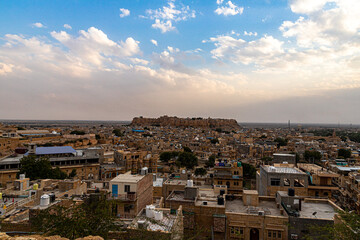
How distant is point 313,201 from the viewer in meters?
16.0

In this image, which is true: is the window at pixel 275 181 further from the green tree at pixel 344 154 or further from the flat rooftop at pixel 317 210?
the green tree at pixel 344 154

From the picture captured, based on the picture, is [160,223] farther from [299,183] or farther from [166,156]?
[166,156]

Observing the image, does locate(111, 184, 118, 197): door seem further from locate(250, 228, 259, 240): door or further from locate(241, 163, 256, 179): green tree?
locate(241, 163, 256, 179): green tree

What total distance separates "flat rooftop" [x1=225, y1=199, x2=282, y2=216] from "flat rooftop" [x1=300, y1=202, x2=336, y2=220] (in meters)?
1.55

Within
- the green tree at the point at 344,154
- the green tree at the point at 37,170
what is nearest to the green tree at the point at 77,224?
the green tree at the point at 37,170

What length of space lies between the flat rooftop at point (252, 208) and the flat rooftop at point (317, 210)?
155 cm

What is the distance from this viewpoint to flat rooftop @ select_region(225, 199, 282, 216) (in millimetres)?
14255

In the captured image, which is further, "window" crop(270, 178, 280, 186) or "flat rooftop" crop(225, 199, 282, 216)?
"window" crop(270, 178, 280, 186)

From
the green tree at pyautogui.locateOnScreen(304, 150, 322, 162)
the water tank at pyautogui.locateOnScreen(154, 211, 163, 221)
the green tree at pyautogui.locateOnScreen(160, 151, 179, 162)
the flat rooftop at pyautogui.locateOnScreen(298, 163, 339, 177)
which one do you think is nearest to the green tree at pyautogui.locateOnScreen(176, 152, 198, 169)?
the green tree at pyautogui.locateOnScreen(160, 151, 179, 162)

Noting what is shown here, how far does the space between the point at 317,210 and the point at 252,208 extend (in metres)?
3.99

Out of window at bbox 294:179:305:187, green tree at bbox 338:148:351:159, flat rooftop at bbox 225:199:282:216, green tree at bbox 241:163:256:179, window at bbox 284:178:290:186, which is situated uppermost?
window at bbox 284:178:290:186

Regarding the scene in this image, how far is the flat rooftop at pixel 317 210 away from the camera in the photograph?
13.6m

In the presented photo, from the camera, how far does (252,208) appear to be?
14.8 meters

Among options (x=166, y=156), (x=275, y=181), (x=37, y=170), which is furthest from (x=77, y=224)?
(x=166, y=156)
